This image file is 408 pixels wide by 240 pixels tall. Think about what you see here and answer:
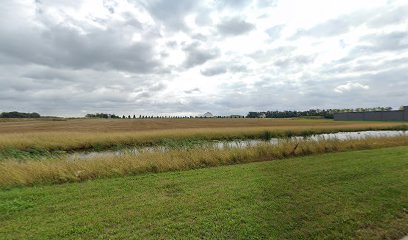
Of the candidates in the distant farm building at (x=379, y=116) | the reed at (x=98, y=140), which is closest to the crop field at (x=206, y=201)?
the reed at (x=98, y=140)

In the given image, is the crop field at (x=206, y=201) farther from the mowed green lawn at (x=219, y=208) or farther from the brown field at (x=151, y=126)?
the brown field at (x=151, y=126)

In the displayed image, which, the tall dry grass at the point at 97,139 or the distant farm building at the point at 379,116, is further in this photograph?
the distant farm building at the point at 379,116

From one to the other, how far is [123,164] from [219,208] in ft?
21.2

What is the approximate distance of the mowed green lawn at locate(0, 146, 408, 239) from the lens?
16.2ft

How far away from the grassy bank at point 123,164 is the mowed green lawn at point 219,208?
1521 mm

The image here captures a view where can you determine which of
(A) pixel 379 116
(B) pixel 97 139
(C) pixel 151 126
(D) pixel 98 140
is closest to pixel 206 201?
(D) pixel 98 140

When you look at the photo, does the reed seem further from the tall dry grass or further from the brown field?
the brown field

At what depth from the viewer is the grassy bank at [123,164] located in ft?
31.4

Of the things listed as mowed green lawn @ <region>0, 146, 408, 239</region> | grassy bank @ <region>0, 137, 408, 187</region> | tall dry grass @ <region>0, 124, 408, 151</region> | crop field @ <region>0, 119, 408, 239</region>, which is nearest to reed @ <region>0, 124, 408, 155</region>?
tall dry grass @ <region>0, 124, 408, 151</region>

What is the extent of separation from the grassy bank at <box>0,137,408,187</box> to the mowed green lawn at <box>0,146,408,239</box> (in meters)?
1.52

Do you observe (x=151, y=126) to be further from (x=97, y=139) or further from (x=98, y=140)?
(x=98, y=140)

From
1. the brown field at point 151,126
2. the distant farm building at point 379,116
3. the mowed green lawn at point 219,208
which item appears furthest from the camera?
the distant farm building at point 379,116

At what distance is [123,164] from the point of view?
11.3 meters

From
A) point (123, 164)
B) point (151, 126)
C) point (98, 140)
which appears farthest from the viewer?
point (151, 126)
